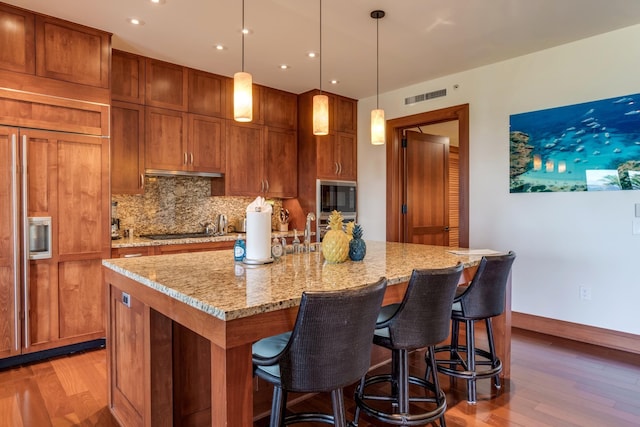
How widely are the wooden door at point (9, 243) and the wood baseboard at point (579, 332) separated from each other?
4.36m

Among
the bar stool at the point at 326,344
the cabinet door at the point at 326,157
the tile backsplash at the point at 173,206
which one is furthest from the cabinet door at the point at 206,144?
the bar stool at the point at 326,344

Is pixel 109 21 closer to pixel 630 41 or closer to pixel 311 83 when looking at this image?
pixel 311 83

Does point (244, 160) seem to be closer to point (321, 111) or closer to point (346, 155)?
point (346, 155)

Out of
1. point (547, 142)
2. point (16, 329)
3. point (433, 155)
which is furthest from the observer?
point (433, 155)

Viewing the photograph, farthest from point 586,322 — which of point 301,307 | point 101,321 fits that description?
point 101,321

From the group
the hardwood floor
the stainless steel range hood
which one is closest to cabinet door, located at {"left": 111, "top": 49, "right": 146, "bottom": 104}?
the stainless steel range hood

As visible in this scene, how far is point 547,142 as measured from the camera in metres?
3.65

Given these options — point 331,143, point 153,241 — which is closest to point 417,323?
point 153,241

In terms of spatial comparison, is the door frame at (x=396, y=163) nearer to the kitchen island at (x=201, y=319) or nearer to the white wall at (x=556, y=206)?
the white wall at (x=556, y=206)

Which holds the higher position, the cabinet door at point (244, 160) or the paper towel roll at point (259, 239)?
the cabinet door at point (244, 160)

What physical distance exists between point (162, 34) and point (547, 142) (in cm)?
360

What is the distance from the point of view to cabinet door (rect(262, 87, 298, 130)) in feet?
15.7

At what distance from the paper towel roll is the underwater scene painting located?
→ 2.86 m

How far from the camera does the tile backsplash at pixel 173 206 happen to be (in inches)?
162
